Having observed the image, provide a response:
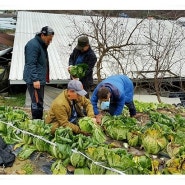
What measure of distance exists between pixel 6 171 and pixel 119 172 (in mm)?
1198

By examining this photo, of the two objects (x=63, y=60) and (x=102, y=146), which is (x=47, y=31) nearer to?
(x=102, y=146)

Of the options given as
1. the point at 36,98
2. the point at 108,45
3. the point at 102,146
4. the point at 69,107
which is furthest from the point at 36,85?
the point at 108,45

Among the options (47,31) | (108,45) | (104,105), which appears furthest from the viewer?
(108,45)

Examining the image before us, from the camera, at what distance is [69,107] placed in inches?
167

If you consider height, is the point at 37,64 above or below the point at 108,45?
below

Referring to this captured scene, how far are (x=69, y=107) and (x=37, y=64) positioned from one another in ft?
3.36

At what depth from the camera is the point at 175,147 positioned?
420 cm

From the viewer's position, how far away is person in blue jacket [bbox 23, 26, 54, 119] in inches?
189

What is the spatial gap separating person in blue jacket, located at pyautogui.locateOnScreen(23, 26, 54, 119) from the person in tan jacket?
667 millimetres

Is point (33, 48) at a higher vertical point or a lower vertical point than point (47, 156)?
higher

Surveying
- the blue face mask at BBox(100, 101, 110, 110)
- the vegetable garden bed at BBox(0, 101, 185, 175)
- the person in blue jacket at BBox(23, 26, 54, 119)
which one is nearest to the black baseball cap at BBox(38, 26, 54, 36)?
the person in blue jacket at BBox(23, 26, 54, 119)
